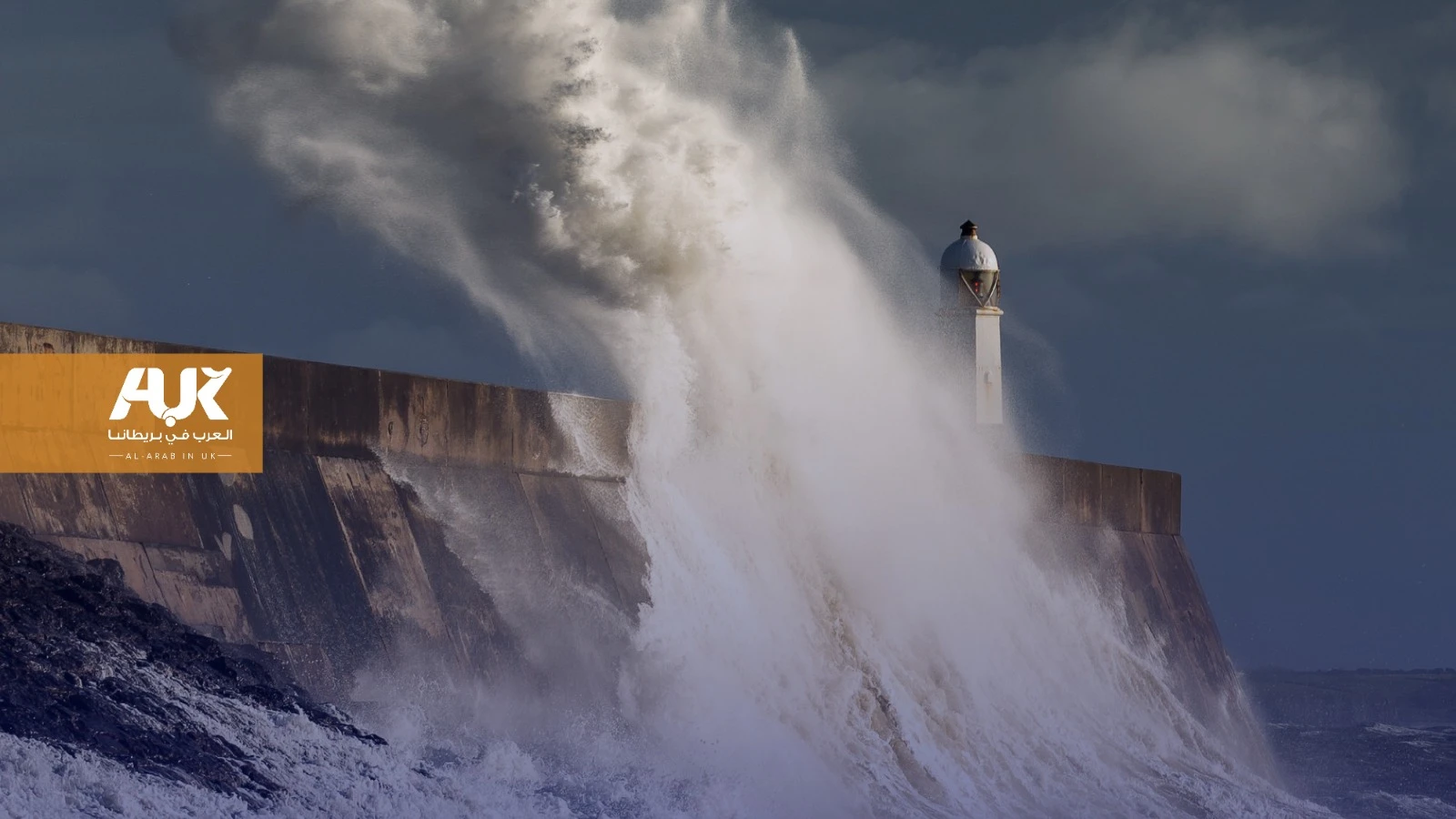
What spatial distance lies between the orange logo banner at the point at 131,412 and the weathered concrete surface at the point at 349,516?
92 millimetres

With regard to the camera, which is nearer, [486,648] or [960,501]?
[486,648]

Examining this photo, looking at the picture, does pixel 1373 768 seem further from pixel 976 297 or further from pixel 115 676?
pixel 115 676

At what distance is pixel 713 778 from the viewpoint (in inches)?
559

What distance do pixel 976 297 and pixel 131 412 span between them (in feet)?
53.2

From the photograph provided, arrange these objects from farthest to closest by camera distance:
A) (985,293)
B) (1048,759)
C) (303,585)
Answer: (985,293)
(1048,759)
(303,585)

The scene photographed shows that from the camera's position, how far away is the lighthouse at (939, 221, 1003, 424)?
2672 cm

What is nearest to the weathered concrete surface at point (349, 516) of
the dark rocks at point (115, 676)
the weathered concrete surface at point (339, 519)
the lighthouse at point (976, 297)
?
the weathered concrete surface at point (339, 519)

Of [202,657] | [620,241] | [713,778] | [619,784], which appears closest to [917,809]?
[713,778]

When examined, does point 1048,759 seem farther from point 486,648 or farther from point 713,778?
point 486,648

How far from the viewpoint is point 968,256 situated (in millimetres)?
27109

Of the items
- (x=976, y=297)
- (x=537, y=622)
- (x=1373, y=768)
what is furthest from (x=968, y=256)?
(x=537, y=622)

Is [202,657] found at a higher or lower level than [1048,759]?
higher

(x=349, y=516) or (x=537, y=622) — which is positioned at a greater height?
(x=349, y=516)

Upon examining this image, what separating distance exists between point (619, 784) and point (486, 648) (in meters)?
1.43
